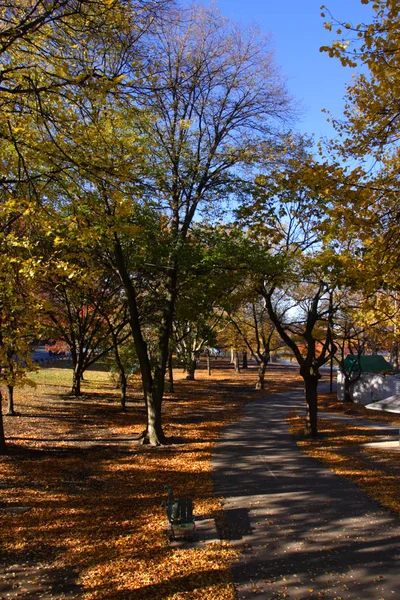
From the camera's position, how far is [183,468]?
10805mm

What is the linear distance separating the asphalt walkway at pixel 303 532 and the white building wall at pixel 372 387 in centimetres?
1591

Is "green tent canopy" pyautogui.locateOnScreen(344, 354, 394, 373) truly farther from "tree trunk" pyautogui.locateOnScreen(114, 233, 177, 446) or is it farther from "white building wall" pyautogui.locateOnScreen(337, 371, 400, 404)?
"tree trunk" pyautogui.locateOnScreen(114, 233, 177, 446)

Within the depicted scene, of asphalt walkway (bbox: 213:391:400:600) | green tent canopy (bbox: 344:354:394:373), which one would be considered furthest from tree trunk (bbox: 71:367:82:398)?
green tent canopy (bbox: 344:354:394:373)

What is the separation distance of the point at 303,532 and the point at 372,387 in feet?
71.3

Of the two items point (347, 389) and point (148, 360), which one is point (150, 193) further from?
point (347, 389)

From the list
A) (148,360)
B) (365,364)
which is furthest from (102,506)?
(365,364)

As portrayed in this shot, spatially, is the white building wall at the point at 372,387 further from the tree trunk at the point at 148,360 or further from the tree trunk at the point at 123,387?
the tree trunk at the point at 148,360

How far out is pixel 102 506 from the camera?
26.8 ft

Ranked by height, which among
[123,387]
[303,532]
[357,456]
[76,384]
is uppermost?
[123,387]

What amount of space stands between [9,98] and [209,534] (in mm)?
6310

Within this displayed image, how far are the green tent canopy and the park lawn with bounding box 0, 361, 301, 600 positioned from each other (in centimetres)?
1248

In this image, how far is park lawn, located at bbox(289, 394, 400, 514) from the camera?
29.5 feet

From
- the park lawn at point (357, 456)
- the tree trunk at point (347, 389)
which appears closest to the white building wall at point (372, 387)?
the tree trunk at point (347, 389)

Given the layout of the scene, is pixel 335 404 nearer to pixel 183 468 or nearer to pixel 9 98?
pixel 183 468
